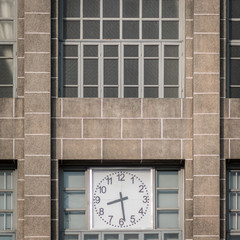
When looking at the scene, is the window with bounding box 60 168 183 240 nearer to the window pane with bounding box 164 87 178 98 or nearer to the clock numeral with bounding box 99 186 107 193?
the clock numeral with bounding box 99 186 107 193

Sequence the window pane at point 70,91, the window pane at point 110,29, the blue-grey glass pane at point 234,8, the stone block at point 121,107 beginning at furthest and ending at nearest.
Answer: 1. the blue-grey glass pane at point 234,8
2. the window pane at point 110,29
3. the window pane at point 70,91
4. the stone block at point 121,107

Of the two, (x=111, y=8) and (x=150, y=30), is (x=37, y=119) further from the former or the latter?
(x=150, y=30)

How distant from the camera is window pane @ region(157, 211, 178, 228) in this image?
13.0 m

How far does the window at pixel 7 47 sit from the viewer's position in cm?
1295

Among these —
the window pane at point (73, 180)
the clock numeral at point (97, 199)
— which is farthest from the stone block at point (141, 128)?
the clock numeral at point (97, 199)

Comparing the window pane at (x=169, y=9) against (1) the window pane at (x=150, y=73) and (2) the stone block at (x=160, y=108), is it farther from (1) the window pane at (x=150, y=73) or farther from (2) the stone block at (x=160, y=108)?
(2) the stone block at (x=160, y=108)

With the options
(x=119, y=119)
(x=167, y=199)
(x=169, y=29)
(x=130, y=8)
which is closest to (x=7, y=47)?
(x=130, y=8)

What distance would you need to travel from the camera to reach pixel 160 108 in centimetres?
1272

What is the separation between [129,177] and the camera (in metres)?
13.0

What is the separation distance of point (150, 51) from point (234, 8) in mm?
2475

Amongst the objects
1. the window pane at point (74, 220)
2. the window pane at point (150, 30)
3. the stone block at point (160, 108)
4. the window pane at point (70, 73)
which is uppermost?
the window pane at point (150, 30)

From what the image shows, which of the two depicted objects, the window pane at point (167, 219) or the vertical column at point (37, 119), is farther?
the window pane at point (167, 219)

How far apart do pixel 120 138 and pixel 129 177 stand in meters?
1.11

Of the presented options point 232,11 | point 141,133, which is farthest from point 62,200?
point 232,11
